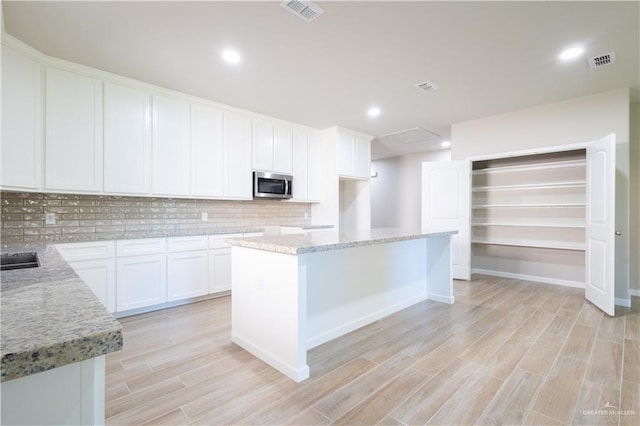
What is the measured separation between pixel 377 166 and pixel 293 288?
674 centimetres

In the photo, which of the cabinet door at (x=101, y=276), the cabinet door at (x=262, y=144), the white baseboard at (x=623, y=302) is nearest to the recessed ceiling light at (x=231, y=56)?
the cabinet door at (x=262, y=144)

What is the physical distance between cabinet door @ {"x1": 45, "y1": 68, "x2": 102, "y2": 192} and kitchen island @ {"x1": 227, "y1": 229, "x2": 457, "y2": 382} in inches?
72.4

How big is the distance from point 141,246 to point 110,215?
25.9 inches

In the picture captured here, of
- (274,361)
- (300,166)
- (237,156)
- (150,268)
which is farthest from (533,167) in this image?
(150,268)

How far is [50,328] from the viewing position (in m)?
0.65

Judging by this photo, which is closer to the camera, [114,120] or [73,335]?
[73,335]

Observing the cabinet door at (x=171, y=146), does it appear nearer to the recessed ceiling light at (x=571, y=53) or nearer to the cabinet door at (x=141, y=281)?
the cabinet door at (x=141, y=281)

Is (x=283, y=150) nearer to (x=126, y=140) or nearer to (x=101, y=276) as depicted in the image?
(x=126, y=140)

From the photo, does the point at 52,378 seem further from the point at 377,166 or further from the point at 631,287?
the point at 377,166

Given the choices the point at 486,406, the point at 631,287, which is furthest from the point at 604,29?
the point at 631,287

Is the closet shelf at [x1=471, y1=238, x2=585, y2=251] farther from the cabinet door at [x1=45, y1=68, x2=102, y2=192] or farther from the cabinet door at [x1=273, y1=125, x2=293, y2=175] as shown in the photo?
the cabinet door at [x1=45, y1=68, x2=102, y2=192]

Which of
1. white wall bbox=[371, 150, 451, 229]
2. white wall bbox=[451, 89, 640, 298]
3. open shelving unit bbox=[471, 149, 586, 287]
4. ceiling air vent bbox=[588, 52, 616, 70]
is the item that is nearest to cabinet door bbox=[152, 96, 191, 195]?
white wall bbox=[451, 89, 640, 298]

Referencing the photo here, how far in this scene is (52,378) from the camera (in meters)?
0.58

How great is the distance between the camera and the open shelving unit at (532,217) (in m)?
4.46
